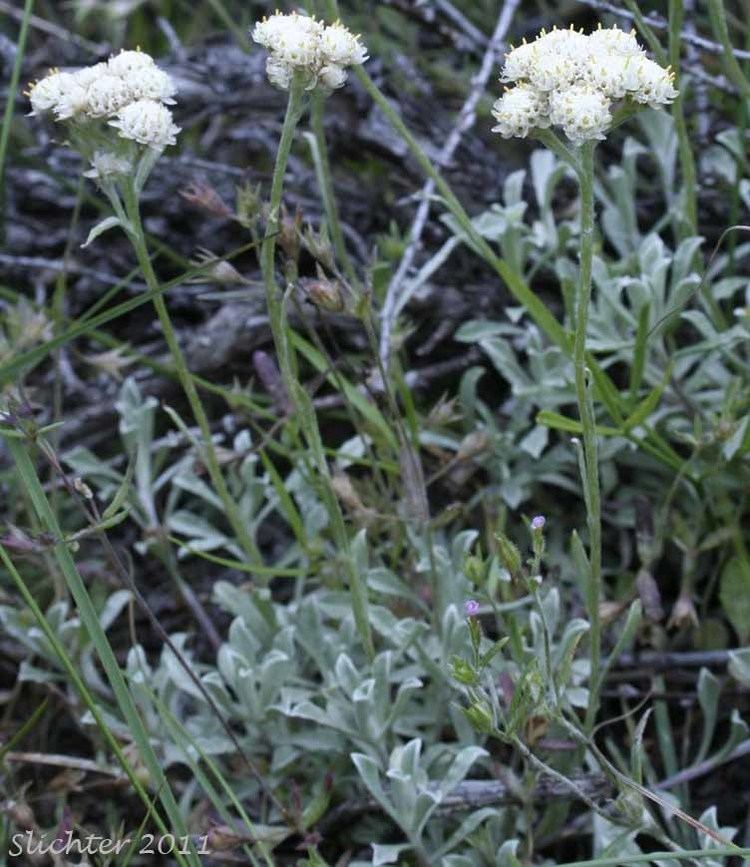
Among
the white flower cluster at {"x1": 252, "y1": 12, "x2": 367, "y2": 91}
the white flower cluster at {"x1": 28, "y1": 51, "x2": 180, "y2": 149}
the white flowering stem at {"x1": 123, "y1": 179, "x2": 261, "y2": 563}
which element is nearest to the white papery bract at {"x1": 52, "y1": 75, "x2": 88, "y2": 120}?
the white flower cluster at {"x1": 28, "y1": 51, "x2": 180, "y2": 149}

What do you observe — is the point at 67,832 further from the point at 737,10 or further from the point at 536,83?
the point at 737,10

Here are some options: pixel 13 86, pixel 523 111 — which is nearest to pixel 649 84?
pixel 523 111

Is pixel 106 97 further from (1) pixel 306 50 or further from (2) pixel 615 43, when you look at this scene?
(2) pixel 615 43

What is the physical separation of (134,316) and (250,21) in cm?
100

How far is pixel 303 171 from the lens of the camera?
258 centimetres

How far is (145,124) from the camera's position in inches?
58.3

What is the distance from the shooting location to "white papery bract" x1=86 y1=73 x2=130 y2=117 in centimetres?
151

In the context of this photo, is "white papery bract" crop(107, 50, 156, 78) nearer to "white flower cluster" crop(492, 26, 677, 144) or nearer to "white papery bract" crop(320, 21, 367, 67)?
"white papery bract" crop(320, 21, 367, 67)

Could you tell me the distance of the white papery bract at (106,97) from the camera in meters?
1.51

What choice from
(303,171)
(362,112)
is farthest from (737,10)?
(303,171)

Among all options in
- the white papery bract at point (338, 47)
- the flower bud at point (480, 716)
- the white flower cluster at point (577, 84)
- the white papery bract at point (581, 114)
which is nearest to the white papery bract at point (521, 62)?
the white flower cluster at point (577, 84)

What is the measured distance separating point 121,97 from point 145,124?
76 millimetres

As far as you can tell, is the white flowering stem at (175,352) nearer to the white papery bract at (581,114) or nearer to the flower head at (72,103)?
the flower head at (72,103)

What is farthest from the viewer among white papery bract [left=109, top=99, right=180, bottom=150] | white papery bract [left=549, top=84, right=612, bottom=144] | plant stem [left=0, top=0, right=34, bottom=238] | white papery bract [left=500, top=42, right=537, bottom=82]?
plant stem [left=0, top=0, right=34, bottom=238]
